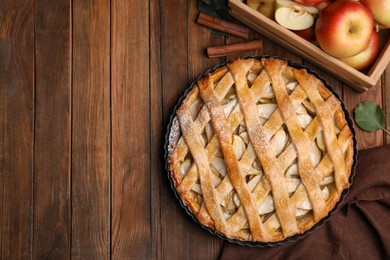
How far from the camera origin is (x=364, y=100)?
4.94ft

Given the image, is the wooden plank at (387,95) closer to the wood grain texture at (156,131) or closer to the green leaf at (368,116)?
the green leaf at (368,116)

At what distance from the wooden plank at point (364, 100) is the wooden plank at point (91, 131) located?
76 cm

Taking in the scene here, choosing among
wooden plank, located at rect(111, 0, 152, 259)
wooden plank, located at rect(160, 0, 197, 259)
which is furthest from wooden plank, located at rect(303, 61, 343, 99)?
wooden plank, located at rect(111, 0, 152, 259)

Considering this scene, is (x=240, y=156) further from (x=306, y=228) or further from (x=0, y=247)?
(x=0, y=247)

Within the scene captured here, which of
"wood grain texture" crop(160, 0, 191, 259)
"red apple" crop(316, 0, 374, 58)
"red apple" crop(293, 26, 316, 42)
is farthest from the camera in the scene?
"wood grain texture" crop(160, 0, 191, 259)

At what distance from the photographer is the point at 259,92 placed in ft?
4.46

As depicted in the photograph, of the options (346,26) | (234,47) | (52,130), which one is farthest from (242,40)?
(52,130)

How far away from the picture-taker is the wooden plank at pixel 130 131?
57.6 inches

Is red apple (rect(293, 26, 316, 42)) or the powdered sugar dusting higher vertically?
red apple (rect(293, 26, 316, 42))

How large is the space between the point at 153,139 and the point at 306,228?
0.52 meters

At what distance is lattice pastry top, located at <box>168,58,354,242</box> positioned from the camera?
1326 millimetres

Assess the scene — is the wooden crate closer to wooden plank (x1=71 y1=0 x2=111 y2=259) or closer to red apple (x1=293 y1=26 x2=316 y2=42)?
red apple (x1=293 y1=26 x2=316 y2=42)

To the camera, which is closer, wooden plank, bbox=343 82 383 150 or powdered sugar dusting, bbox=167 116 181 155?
powdered sugar dusting, bbox=167 116 181 155

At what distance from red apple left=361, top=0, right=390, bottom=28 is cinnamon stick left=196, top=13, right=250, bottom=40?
0.36 m
